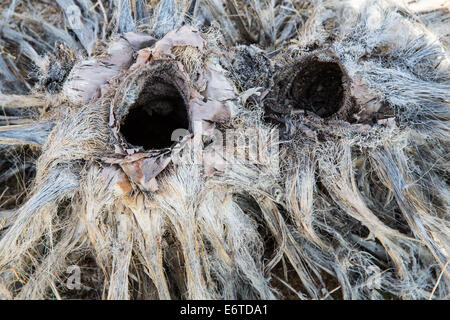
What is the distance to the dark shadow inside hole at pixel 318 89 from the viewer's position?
1010 mm

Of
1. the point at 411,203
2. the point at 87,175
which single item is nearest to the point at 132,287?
the point at 87,175

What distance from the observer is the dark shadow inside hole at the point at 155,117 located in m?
0.97

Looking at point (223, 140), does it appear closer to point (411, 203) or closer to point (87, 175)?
point (87, 175)

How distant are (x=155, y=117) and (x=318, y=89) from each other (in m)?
0.47

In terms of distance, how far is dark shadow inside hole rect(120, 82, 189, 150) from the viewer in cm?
97

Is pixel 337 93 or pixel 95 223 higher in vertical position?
pixel 337 93

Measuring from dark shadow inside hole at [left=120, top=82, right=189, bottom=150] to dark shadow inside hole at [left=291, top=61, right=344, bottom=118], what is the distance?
1.09 ft

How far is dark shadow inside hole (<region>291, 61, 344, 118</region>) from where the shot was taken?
1.01 metres

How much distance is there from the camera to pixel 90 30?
115cm

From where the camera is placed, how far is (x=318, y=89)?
3.44 feet

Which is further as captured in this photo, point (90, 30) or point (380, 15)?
point (90, 30)

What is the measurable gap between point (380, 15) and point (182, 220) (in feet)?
2.56

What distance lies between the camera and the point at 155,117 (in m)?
1.05

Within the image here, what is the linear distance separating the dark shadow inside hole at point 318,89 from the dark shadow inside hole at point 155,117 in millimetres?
331
